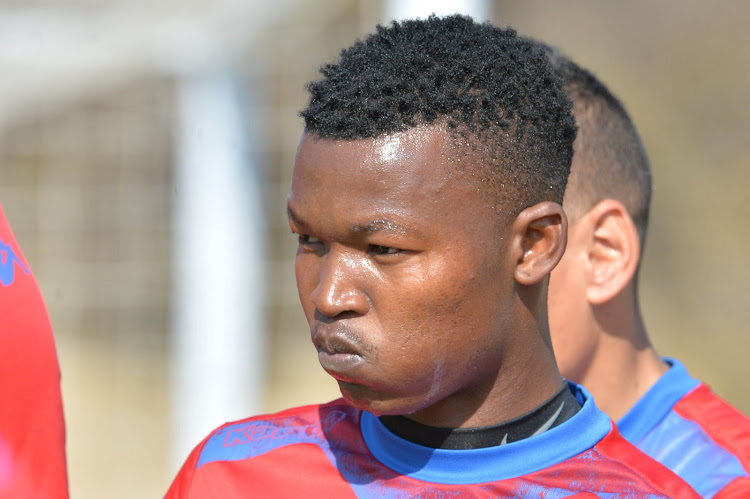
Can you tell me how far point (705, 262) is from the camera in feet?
24.3

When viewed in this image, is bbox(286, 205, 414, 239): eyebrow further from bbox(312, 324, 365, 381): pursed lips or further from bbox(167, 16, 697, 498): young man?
bbox(312, 324, 365, 381): pursed lips

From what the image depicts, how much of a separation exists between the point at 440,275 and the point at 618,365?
3.29ft

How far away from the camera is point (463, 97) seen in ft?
5.08

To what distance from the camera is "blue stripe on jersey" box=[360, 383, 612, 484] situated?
5.26 feet

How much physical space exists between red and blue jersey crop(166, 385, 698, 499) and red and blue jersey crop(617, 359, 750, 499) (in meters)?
0.51

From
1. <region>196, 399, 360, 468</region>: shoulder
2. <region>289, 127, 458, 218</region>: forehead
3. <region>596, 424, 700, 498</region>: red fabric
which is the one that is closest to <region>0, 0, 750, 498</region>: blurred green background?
<region>196, 399, 360, 468</region>: shoulder

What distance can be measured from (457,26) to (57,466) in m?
1.06

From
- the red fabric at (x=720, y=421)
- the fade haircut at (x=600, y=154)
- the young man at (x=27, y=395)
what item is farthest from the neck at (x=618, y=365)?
the young man at (x=27, y=395)

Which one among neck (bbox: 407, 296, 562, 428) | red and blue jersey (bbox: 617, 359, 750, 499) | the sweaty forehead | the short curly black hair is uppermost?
the short curly black hair

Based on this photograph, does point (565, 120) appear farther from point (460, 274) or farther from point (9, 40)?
point (9, 40)

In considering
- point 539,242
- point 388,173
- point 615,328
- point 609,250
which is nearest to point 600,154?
point 609,250

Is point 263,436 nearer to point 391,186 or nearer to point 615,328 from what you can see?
point 391,186

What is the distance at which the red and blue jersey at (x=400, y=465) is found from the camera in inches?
62.2

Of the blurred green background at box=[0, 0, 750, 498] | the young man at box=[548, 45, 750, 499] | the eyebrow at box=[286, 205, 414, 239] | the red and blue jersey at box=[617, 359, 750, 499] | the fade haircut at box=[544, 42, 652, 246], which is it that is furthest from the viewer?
the blurred green background at box=[0, 0, 750, 498]
